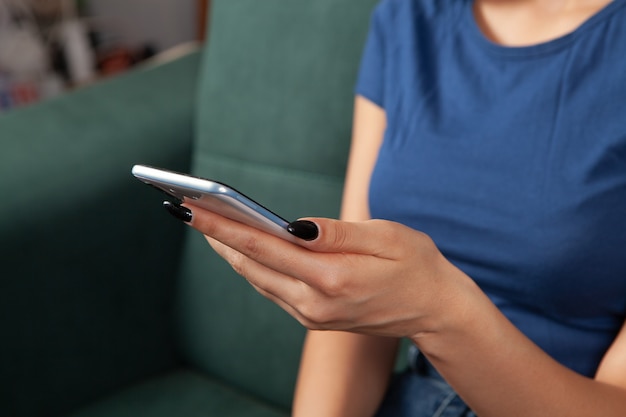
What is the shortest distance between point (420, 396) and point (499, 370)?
0.61 ft

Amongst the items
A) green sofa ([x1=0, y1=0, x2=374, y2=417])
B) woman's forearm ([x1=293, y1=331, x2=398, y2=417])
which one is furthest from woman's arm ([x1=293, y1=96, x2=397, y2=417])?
green sofa ([x1=0, y1=0, x2=374, y2=417])

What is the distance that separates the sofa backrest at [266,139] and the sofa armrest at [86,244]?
0.05 metres

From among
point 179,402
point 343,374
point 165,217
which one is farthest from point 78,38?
point 343,374

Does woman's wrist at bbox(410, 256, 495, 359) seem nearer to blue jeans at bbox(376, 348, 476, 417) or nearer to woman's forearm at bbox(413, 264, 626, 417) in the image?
woman's forearm at bbox(413, 264, 626, 417)

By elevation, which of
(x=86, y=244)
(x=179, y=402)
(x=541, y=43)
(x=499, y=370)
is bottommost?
(x=179, y=402)

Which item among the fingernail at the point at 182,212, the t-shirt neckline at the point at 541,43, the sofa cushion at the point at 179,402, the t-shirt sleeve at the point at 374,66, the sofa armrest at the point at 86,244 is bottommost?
the sofa cushion at the point at 179,402

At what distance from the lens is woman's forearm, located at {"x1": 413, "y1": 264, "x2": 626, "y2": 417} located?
0.59 meters

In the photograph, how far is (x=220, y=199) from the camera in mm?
470

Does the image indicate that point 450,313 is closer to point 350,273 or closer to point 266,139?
point 350,273

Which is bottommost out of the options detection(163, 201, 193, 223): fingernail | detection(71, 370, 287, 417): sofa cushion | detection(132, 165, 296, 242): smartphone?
detection(71, 370, 287, 417): sofa cushion

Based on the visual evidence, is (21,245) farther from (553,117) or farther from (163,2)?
(163,2)

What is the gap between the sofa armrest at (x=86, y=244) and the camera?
3.36 ft

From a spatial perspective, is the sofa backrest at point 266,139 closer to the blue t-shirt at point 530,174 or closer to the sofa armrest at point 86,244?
the sofa armrest at point 86,244

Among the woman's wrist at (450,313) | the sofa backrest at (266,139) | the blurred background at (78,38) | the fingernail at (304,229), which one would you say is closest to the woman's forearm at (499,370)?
the woman's wrist at (450,313)
